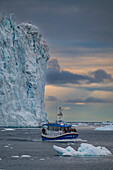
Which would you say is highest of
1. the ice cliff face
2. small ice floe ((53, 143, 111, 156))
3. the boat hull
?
the ice cliff face

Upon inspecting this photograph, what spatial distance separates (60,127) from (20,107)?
3356 cm

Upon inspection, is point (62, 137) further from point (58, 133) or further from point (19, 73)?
point (19, 73)

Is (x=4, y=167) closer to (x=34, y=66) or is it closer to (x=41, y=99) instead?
(x=34, y=66)

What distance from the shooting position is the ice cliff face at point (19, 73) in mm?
77000

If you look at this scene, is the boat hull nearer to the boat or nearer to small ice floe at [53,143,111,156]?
the boat

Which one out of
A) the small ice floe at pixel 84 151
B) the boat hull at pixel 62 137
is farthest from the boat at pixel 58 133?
the small ice floe at pixel 84 151

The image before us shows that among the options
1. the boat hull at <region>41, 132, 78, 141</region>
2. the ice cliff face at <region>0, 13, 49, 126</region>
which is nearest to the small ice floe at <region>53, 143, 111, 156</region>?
the boat hull at <region>41, 132, 78, 141</region>

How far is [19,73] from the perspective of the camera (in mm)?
84062

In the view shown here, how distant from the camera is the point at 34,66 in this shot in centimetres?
9062

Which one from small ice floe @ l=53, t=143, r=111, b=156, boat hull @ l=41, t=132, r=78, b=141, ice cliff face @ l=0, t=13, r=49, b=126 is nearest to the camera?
small ice floe @ l=53, t=143, r=111, b=156

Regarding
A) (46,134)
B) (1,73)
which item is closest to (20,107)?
(1,73)

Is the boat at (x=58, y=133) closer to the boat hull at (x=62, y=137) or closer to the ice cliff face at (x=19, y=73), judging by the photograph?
the boat hull at (x=62, y=137)

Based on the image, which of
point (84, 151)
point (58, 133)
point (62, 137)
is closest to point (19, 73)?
point (58, 133)

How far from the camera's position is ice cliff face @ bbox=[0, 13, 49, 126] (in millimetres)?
77000
